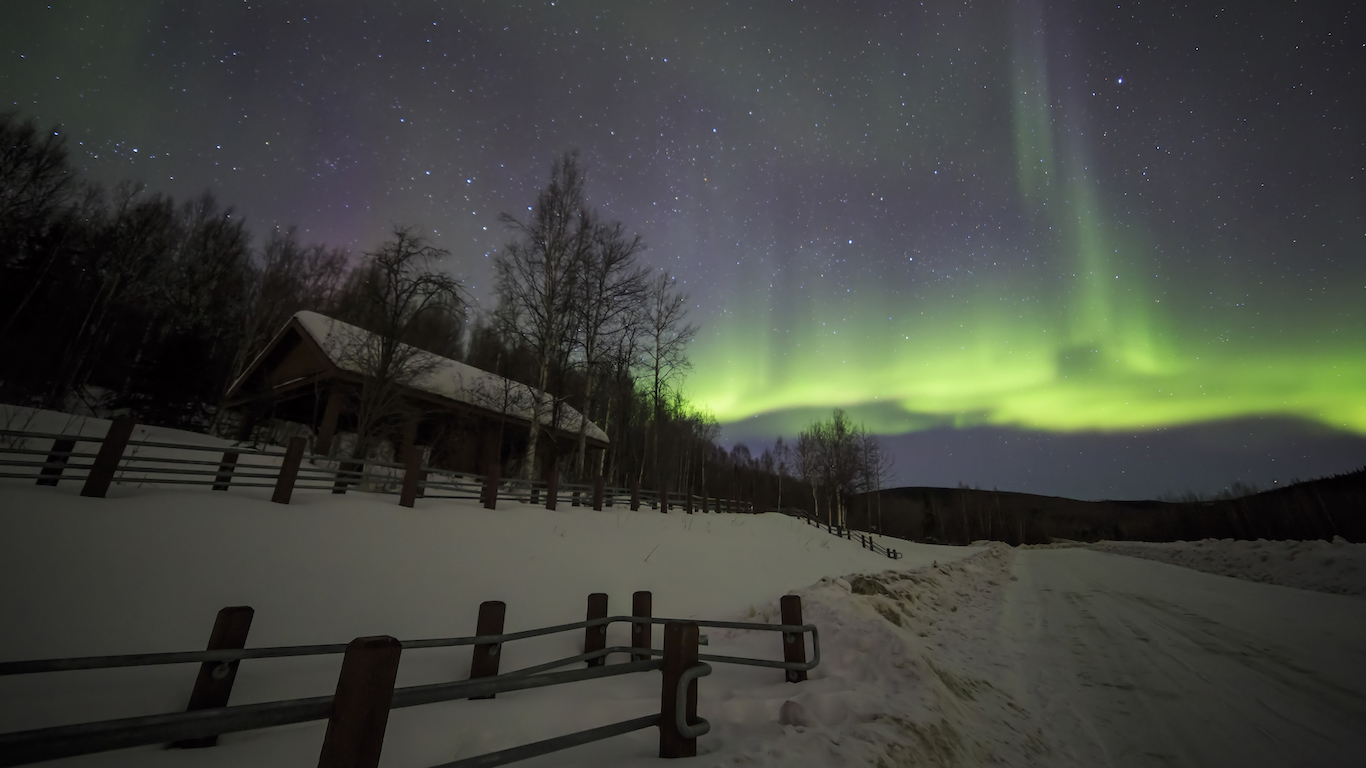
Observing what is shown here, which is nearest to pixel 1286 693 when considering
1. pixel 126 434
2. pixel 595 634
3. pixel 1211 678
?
pixel 1211 678

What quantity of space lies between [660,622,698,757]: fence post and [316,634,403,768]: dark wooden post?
1653 mm

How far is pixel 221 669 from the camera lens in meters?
3.23

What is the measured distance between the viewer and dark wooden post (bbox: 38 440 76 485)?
6.69 m

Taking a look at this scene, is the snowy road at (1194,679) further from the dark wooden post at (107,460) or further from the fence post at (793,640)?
the dark wooden post at (107,460)

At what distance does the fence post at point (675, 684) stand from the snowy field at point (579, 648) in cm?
17

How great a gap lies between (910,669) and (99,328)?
4108 centimetres

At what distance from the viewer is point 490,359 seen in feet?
113

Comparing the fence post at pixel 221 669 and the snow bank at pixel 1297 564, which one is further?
the snow bank at pixel 1297 564

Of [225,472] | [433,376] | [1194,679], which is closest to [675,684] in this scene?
[1194,679]

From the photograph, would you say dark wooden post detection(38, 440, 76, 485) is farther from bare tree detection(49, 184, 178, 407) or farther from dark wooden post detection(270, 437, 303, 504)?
bare tree detection(49, 184, 178, 407)

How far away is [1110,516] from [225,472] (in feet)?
282

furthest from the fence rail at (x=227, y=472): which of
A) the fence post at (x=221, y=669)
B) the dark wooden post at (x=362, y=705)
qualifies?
the dark wooden post at (x=362, y=705)

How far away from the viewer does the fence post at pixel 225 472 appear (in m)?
8.16

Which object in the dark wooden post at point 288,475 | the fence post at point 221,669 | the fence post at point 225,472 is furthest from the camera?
the fence post at point 225,472
